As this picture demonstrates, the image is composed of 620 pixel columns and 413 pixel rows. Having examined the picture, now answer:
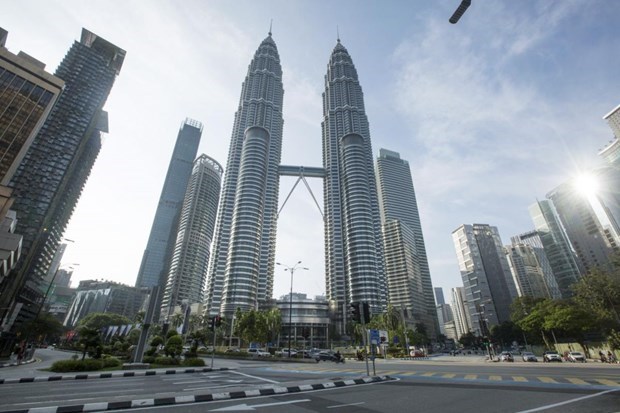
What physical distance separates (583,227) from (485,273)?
64.9 m

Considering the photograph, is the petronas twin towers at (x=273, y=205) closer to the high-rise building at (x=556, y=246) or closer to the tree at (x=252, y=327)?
the tree at (x=252, y=327)

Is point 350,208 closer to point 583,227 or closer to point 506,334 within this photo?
point 506,334

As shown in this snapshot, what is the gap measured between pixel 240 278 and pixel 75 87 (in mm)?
104756

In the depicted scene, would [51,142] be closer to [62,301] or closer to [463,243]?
[62,301]

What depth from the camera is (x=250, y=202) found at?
140 meters

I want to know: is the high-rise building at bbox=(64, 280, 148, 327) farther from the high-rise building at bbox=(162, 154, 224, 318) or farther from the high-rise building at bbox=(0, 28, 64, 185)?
the high-rise building at bbox=(0, 28, 64, 185)

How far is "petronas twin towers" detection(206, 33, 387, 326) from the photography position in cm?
13450

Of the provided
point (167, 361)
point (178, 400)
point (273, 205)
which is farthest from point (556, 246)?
point (178, 400)

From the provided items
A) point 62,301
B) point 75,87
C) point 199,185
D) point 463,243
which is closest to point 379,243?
point 463,243

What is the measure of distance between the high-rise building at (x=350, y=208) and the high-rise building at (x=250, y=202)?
117 ft

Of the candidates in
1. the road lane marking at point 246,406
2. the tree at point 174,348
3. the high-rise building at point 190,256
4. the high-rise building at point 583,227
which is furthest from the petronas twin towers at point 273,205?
the road lane marking at point 246,406

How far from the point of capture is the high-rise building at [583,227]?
140625mm

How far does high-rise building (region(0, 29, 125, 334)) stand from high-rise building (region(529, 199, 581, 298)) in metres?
227

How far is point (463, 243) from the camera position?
16038 cm
